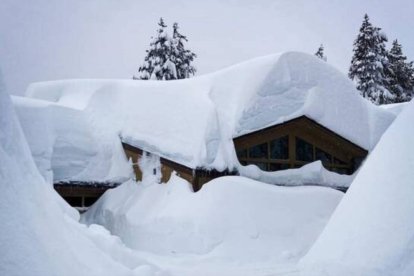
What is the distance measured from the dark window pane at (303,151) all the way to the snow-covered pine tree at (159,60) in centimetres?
1685

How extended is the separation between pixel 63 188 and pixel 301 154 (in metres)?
7.70

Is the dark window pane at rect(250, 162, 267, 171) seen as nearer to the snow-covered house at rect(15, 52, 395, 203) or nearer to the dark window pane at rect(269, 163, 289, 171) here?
the snow-covered house at rect(15, 52, 395, 203)

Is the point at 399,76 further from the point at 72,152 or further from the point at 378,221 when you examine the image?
the point at 378,221

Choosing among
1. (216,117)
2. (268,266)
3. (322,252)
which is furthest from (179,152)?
(322,252)

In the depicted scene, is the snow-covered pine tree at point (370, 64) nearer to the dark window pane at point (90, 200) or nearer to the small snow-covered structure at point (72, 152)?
the small snow-covered structure at point (72, 152)

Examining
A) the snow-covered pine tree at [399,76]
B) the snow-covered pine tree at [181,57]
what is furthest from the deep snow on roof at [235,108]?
the snow-covered pine tree at [399,76]

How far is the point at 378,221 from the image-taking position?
4.36 metres

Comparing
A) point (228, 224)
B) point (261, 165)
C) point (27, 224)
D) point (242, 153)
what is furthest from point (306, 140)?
point (27, 224)

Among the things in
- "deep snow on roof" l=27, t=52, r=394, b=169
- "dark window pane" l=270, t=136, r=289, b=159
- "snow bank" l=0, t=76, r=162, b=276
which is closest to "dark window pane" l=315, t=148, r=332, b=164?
"deep snow on roof" l=27, t=52, r=394, b=169

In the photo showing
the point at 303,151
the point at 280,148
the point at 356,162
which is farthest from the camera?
the point at 356,162

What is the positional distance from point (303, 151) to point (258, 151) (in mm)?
1665

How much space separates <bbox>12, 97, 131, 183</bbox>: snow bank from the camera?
1417cm

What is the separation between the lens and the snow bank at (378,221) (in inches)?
158

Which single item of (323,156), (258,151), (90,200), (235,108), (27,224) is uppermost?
(235,108)
